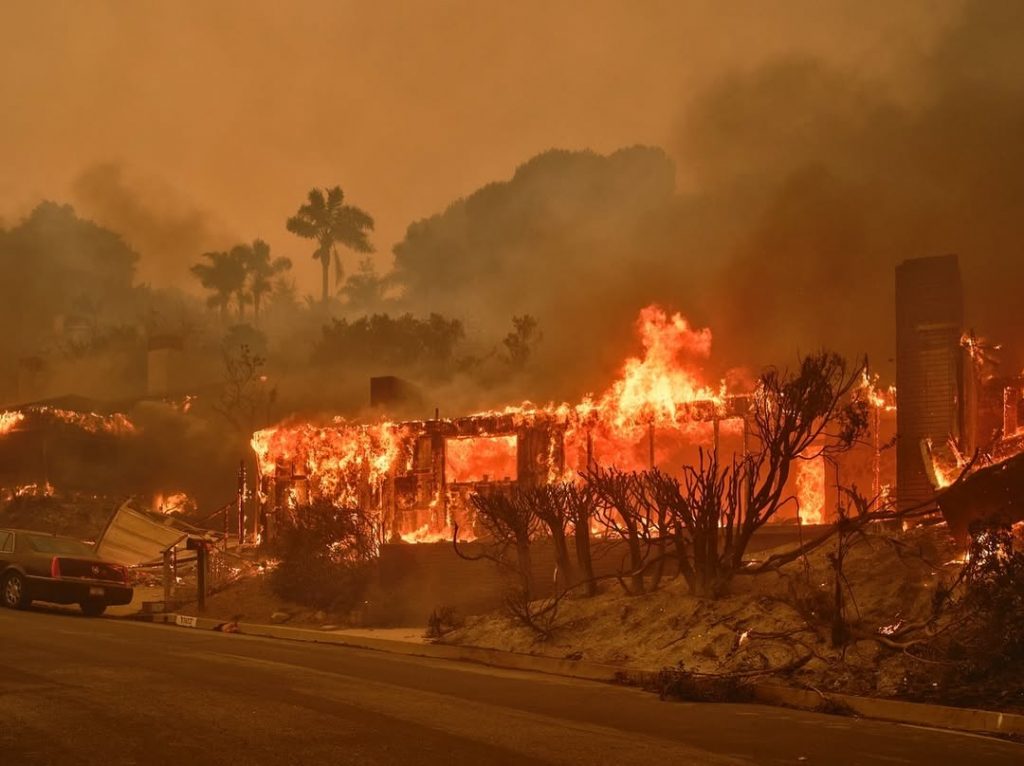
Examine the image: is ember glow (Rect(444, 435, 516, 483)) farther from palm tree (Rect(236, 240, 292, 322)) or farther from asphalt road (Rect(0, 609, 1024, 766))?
palm tree (Rect(236, 240, 292, 322))

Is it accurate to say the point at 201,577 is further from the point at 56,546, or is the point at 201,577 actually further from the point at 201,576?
the point at 56,546

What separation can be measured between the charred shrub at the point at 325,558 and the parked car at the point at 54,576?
2807mm

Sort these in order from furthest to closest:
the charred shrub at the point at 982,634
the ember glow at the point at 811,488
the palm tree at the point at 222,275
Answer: the palm tree at the point at 222,275 < the ember glow at the point at 811,488 < the charred shrub at the point at 982,634

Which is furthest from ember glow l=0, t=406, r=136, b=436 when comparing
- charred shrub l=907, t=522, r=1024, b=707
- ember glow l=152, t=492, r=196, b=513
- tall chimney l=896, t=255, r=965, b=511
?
charred shrub l=907, t=522, r=1024, b=707

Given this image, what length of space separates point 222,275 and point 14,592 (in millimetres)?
62936

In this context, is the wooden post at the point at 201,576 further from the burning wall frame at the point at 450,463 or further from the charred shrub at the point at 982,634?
the charred shrub at the point at 982,634

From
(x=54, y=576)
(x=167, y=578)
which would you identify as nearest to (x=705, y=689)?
(x=54, y=576)

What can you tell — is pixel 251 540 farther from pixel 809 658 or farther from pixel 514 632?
pixel 809 658

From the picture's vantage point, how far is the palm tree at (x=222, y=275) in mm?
79438

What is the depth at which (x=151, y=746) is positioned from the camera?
7.30 meters

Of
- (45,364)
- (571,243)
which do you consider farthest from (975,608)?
(45,364)

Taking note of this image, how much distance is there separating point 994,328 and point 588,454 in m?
13.2

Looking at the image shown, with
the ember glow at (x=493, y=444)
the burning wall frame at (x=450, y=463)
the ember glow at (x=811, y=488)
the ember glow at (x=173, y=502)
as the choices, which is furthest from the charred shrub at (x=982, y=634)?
the ember glow at (x=173, y=502)

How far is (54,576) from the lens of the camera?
1888 cm
